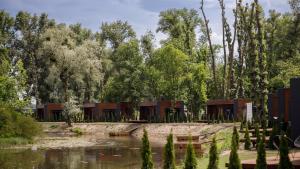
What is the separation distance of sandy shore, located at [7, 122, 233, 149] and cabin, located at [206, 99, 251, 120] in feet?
11.8

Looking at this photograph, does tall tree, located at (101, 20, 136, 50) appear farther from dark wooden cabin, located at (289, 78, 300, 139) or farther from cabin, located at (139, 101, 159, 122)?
dark wooden cabin, located at (289, 78, 300, 139)

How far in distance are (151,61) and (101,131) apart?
1378 centimetres

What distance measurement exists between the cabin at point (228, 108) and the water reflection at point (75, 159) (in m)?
17.7

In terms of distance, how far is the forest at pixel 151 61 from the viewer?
53688 millimetres

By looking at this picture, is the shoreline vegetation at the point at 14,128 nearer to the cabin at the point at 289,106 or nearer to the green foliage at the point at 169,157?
the cabin at the point at 289,106

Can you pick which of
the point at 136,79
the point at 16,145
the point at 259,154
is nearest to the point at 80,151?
the point at 16,145

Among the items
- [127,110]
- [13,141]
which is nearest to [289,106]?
[13,141]

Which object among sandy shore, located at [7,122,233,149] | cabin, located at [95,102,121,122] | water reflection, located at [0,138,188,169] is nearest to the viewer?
water reflection, located at [0,138,188,169]

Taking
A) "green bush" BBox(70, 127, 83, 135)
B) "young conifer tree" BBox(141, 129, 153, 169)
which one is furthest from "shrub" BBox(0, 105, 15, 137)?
"young conifer tree" BBox(141, 129, 153, 169)

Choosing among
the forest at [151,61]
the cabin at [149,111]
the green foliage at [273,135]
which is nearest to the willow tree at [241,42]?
the forest at [151,61]

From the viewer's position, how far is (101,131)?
60.8 m

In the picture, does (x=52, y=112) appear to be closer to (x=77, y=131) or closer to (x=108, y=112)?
(x=108, y=112)

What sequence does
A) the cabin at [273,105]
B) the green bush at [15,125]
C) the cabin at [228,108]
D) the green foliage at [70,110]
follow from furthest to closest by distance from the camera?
1. the green foliage at [70,110]
2. the cabin at [228,108]
3. the green bush at [15,125]
4. the cabin at [273,105]

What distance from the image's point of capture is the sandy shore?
4241 cm
